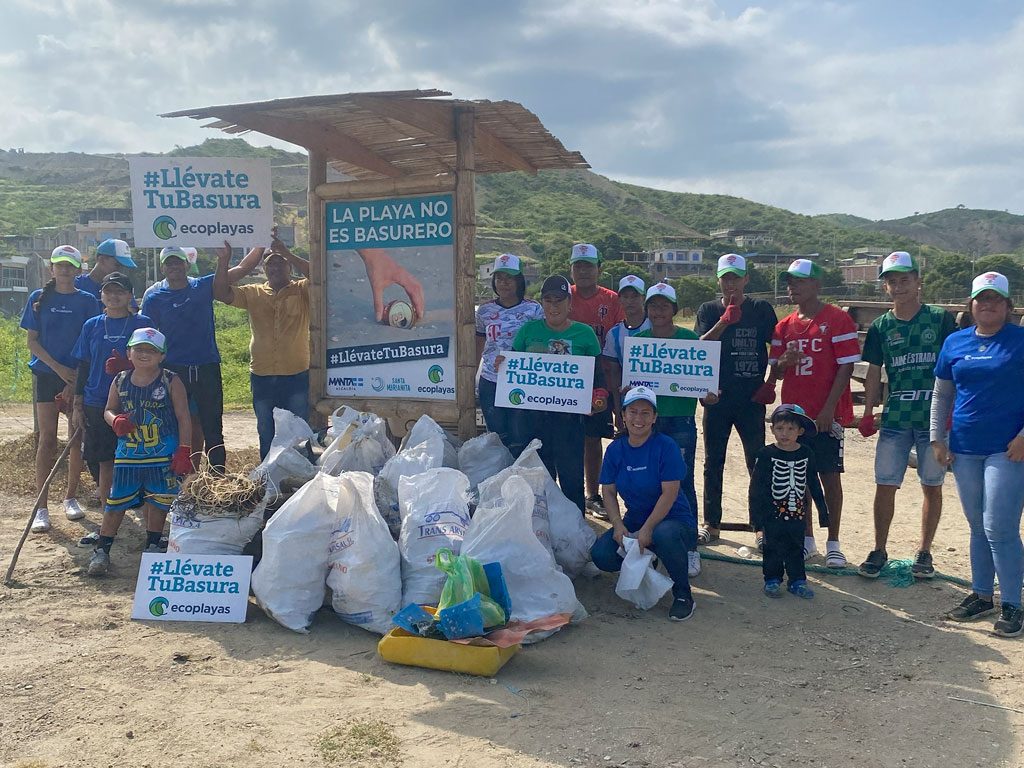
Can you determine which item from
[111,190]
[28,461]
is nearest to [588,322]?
[28,461]

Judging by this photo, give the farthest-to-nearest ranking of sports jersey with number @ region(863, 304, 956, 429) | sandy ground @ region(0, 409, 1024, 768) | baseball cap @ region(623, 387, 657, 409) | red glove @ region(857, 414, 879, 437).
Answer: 1. red glove @ region(857, 414, 879, 437)
2. sports jersey with number @ region(863, 304, 956, 429)
3. baseball cap @ region(623, 387, 657, 409)
4. sandy ground @ region(0, 409, 1024, 768)

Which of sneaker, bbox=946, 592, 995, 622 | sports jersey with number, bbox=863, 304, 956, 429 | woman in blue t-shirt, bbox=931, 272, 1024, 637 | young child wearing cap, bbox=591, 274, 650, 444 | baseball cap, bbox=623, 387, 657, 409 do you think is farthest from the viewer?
young child wearing cap, bbox=591, 274, 650, 444

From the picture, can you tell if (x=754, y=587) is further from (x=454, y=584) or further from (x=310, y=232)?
(x=310, y=232)

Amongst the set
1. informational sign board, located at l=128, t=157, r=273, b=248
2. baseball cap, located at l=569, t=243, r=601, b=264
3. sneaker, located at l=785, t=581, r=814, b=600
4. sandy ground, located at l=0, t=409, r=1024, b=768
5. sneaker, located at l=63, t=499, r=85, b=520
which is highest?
informational sign board, located at l=128, t=157, r=273, b=248

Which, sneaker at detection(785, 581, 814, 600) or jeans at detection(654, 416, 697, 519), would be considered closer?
sneaker at detection(785, 581, 814, 600)

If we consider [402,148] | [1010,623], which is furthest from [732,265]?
[402,148]

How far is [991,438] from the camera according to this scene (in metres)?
4.66

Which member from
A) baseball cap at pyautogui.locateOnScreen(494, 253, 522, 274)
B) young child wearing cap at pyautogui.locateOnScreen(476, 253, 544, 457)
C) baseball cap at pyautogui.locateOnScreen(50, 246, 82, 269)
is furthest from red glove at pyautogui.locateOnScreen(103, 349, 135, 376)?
baseball cap at pyautogui.locateOnScreen(494, 253, 522, 274)

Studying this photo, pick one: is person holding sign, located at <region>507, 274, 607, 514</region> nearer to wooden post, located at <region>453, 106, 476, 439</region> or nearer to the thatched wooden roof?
wooden post, located at <region>453, 106, 476, 439</region>

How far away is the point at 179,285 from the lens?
620 centimetres

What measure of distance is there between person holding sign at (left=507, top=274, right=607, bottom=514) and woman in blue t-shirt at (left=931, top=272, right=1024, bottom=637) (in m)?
2.07

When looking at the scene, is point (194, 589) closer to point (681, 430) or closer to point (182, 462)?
point (182, 462)

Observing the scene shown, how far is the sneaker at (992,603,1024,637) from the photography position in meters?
4.62

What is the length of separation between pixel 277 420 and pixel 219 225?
1.48 m
